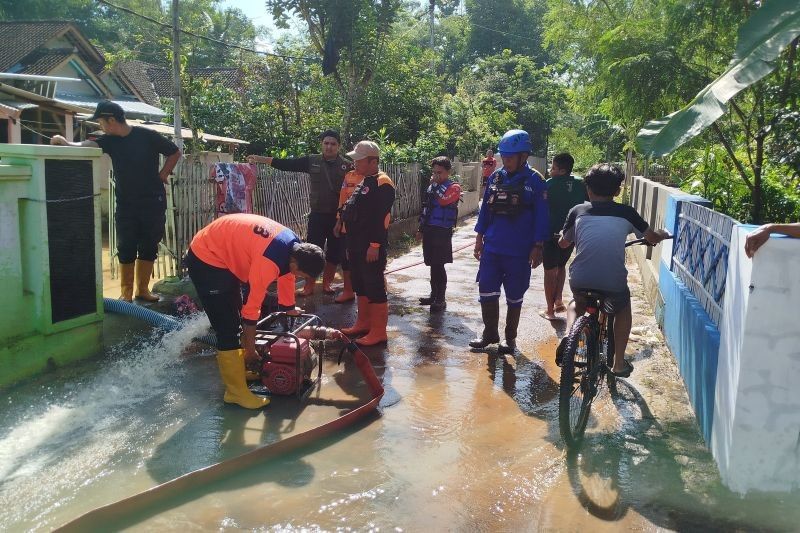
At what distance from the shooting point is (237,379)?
15.3 ft

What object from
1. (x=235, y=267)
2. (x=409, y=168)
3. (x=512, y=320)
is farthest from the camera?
(x=409, y=168)

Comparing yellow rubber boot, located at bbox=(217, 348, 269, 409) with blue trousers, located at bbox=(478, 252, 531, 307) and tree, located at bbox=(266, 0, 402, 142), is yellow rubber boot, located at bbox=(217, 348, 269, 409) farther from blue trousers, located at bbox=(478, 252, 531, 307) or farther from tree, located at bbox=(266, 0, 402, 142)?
tree, located at bbox=(266, 0, 402, 142)

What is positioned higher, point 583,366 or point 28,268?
point 28,268

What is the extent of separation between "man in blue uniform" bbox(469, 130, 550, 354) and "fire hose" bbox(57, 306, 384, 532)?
179cm

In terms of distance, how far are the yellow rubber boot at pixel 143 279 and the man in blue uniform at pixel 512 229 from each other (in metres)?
3.27

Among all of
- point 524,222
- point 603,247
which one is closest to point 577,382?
point 603,247

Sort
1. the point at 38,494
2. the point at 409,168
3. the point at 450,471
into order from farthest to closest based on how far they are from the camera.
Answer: the point at 409,168 → the point at 450,471 → the point at 38,494

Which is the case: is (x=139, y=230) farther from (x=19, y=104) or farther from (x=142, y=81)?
(x=142, y=81)

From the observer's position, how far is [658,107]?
8516 millimetres

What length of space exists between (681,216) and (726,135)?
11.1ft

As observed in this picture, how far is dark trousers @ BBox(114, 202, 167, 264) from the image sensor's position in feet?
21.1

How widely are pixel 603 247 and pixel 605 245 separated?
20mm

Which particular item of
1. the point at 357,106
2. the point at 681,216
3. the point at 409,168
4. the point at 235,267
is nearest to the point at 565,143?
the point at 357,106

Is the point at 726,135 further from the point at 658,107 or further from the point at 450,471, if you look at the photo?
the point at 450,471
